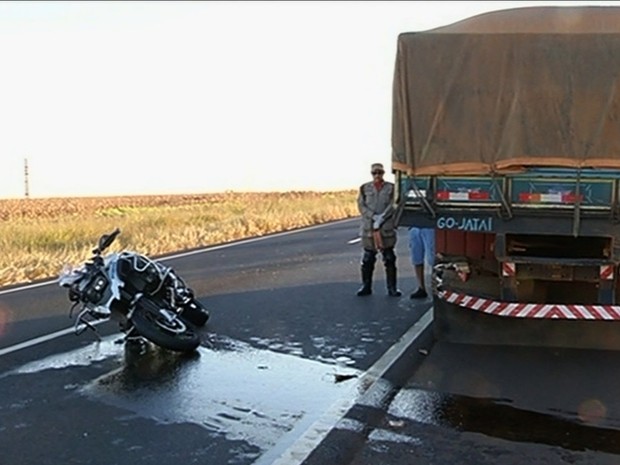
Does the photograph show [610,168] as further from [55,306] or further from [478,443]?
[55,306]

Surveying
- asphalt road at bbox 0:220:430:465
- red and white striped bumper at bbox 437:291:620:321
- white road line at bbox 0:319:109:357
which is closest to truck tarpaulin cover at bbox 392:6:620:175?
red and white striped bumper at bbox 437:291:620:321

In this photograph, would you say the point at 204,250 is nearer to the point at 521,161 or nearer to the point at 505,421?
the point at 521,161

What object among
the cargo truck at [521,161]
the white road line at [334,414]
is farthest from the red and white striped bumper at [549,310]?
the white road line at [334,414]

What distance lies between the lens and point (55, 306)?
35.3 feet

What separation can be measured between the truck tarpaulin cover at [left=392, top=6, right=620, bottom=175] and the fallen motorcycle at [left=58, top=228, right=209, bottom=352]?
264cm

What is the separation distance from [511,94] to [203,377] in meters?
3.81

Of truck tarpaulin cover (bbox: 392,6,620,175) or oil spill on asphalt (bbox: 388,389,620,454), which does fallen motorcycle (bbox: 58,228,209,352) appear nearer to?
oil spill on asphalt (bbox: 388,389,620,454)

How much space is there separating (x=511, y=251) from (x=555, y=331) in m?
1.13

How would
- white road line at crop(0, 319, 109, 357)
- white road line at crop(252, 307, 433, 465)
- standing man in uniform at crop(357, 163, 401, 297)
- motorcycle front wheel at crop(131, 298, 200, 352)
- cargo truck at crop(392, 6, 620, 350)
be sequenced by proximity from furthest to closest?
standing man in uniform at crop(357, 163, 401, 297) → white road line at crop(0, 319, 109, 357) → motorcycle front wheel at crop(131, 298, 200, 352) → cargo truck at crop(392, 6, 620, 350) → white road line at crop(252, 307, 433, 465)

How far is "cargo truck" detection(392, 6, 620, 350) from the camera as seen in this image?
24.9ft

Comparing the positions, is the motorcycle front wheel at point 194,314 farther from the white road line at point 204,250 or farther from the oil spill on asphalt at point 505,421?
the white road line at point 204,250

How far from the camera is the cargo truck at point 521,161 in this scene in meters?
7.60

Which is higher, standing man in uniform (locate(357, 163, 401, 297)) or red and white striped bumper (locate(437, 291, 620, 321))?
standing man in uniform (locate(357, 163, 401, 297))

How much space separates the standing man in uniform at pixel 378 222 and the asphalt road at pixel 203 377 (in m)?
0.46
